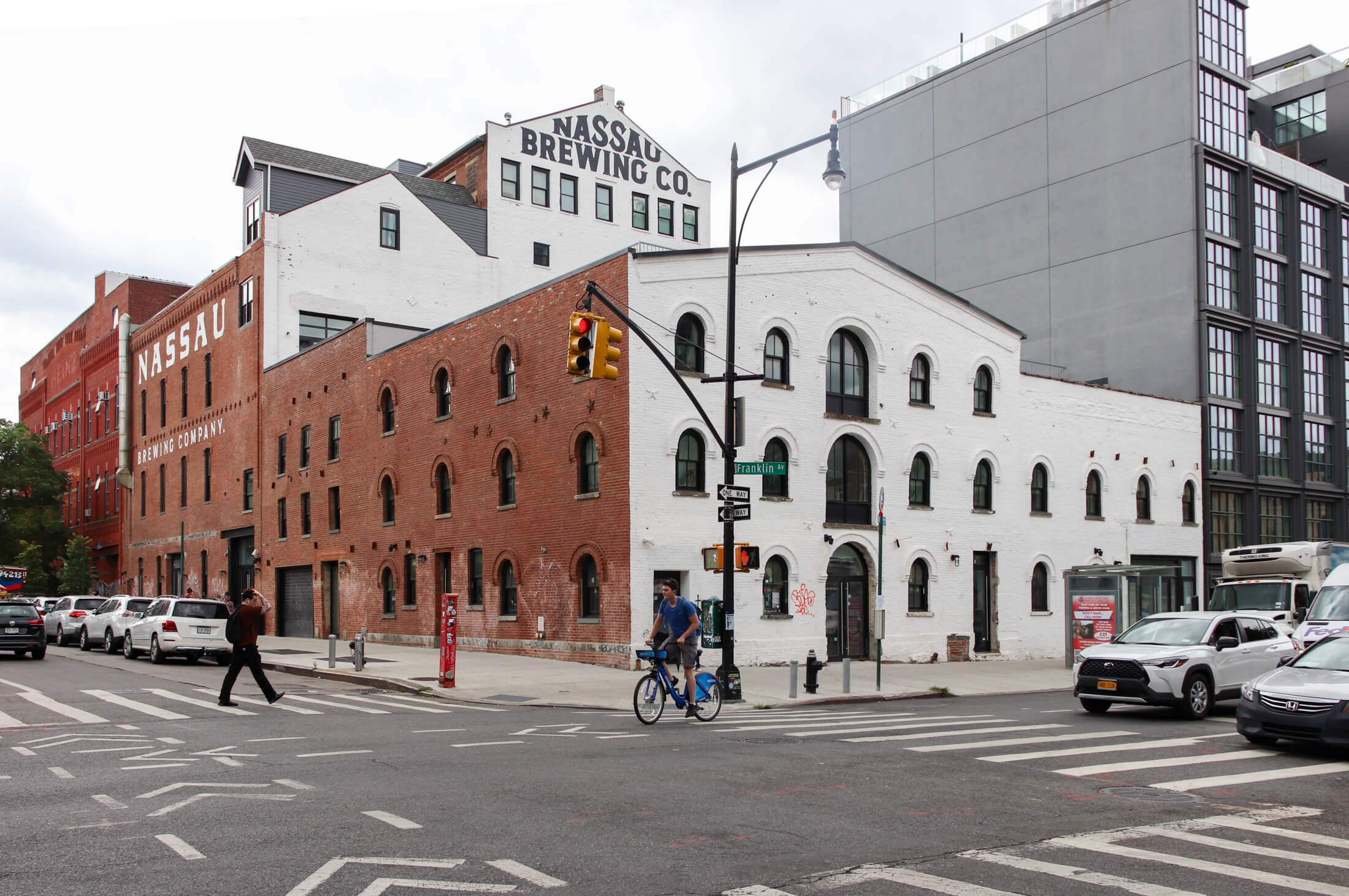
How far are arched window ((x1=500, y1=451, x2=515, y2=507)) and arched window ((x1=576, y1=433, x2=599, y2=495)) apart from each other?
3.23m

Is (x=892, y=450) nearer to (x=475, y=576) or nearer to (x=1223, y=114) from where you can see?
(x=475, y=576)

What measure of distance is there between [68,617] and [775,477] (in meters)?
22.3

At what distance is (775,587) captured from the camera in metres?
27.9

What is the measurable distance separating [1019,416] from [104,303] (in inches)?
1980

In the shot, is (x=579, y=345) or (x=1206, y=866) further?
(x=579, y=345)

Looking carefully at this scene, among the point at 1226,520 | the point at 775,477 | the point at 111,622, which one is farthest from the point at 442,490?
the point at 1226,520

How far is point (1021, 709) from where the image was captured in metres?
18.8

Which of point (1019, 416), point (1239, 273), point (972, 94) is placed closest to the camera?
point (1019, 416)

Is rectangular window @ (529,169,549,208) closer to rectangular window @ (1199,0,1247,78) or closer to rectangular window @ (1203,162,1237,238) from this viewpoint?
rectangular window @ (1203,162,1237,238)

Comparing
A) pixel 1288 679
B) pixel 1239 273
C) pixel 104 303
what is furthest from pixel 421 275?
pixel 1288 679

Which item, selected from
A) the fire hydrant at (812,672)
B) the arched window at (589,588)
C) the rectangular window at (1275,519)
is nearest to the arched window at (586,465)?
the arched window at (589,588)

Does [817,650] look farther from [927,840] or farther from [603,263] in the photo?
[927,840]

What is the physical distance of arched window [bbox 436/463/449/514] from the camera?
33125 mm

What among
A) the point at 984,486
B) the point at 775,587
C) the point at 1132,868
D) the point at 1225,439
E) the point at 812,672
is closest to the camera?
the point at 1132,868
